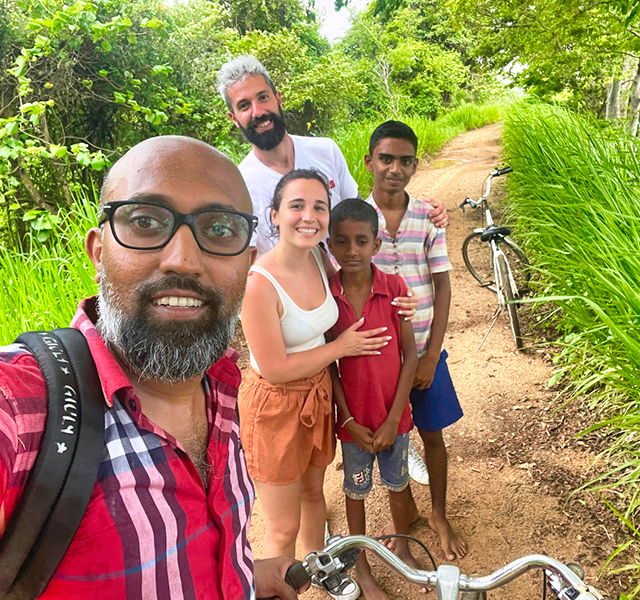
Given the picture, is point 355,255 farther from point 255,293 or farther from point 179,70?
point 179,70

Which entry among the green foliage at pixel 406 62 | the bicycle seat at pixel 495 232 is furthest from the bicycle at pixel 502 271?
the green foliage at pixel 406 62

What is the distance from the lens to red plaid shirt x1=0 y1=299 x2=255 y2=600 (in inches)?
27.2

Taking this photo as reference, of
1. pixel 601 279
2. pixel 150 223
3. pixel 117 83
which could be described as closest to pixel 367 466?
pixel 150 223

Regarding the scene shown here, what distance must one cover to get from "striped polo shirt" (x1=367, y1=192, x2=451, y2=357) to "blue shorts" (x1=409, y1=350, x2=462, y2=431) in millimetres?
163

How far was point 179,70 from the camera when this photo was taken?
25.8 feet

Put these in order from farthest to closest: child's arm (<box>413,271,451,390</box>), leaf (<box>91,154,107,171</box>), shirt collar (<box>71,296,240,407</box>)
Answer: leaf (<box>91,154,107,171</box>)
child's arm (<box>413,271,451,390</box>)
shirt collar (<box>71,296,240,407</box>)

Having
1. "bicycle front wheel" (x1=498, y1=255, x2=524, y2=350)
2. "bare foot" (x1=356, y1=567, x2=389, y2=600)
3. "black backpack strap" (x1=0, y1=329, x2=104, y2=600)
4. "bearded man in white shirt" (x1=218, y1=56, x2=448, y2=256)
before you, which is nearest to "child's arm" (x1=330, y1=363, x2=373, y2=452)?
"bare foot" (x1=356, y1=567, x2=389, y2=600)

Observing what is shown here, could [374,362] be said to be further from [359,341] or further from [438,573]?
[438,573]

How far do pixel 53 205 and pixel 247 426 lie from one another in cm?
541

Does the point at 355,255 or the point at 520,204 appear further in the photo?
the point at 520,204

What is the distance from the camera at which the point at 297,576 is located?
3.53 feet

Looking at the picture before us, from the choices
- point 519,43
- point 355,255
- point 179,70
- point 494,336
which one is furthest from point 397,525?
point 179,70

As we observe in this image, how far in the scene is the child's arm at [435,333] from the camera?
2.14 metres

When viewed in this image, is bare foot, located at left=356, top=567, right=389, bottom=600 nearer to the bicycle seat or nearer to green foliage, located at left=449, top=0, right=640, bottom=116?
the bicycle seat
